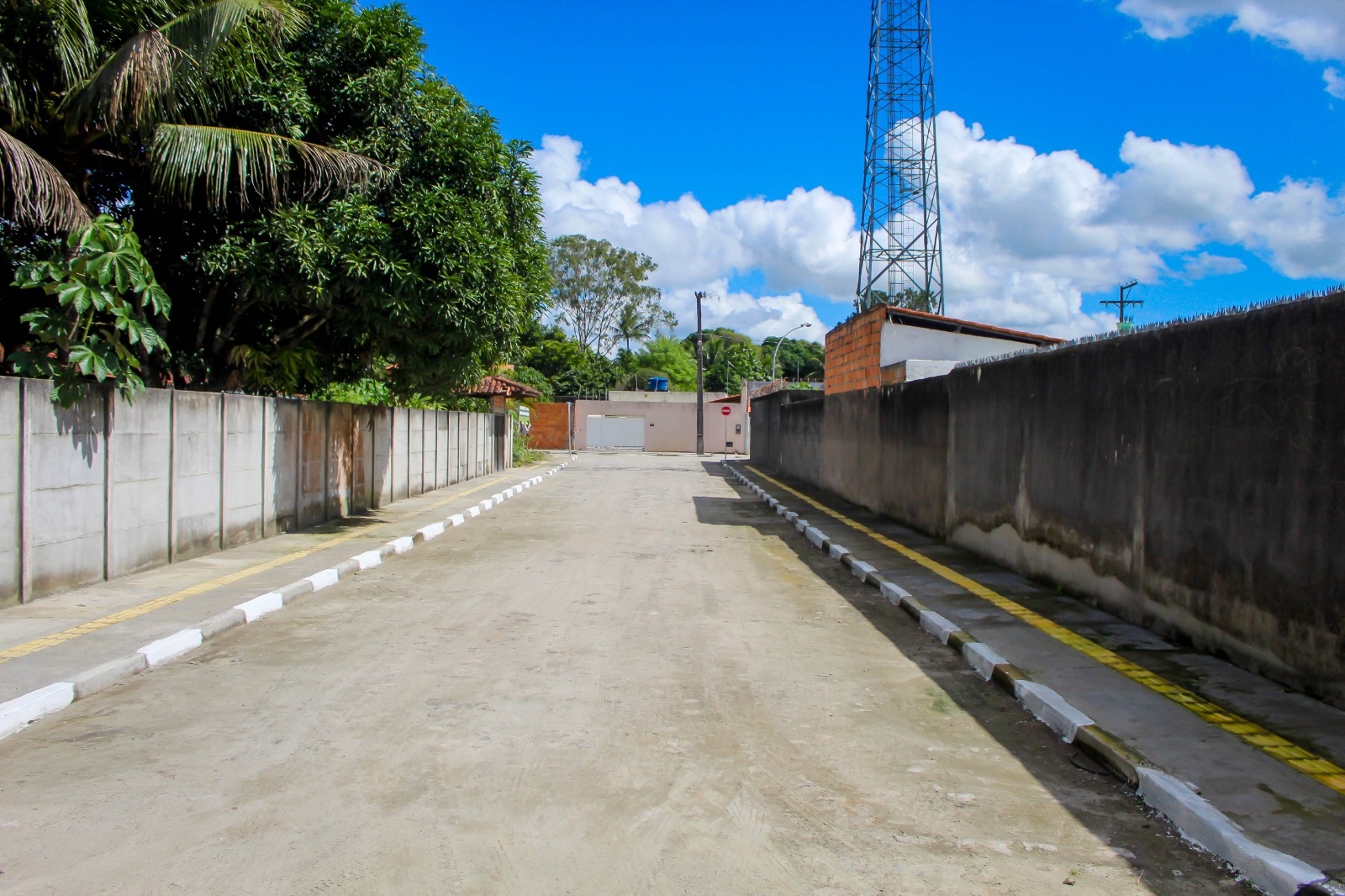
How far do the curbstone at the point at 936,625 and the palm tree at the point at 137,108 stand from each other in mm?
8653

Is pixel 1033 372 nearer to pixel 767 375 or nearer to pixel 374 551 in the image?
pixel 374 551

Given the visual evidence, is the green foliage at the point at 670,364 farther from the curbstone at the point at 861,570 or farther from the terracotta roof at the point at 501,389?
the curbstone at the point at 861,570

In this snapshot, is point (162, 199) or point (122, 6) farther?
point (162, 199)

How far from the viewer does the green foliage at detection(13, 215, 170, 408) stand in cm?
807

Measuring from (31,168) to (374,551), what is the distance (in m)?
5.29

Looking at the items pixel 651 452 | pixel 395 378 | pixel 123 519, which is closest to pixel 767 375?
pixel 651 452

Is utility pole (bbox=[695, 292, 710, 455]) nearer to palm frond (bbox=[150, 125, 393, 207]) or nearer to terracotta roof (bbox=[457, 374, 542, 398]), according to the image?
terracotta roof (bbox=[457, 374, 542, 398])

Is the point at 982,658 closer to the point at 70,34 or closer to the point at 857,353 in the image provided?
the point at 70,34

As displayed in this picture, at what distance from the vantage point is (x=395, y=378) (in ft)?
48.4

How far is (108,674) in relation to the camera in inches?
231

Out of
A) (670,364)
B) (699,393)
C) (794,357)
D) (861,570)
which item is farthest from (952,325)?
(794,357)

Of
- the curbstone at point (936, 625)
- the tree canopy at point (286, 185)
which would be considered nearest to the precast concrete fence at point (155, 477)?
the tree canopy at point (286, 185)

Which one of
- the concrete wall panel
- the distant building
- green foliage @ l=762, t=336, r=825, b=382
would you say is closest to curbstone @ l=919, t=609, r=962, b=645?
the concrete wall panel

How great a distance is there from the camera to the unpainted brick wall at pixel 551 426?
5278 centimetres
